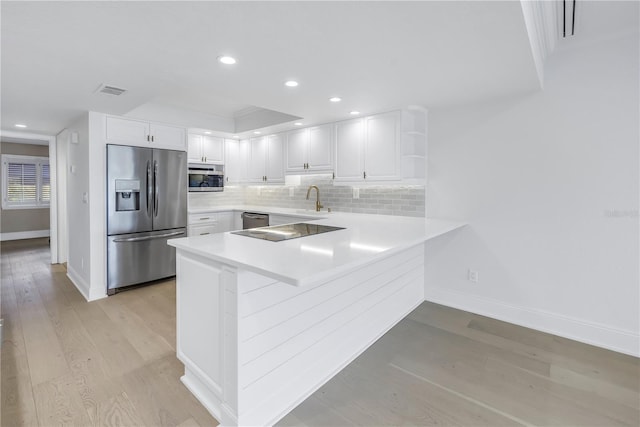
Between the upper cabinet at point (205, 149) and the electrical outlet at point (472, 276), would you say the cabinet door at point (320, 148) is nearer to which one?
the upper cabinet at point (205, 149)

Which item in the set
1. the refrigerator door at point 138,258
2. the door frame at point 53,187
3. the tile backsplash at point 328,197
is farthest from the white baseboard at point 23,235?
the refrigerator door at point 138,258

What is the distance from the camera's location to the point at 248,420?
1.67 m

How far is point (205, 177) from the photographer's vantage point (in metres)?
4.98

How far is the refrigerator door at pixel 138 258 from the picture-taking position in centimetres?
382

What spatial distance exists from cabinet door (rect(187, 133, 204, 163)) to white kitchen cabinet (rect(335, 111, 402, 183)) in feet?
7.56

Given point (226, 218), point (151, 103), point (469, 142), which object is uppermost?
point (151, 103)

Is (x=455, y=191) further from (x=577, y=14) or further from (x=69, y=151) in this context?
(x=69, y=151)

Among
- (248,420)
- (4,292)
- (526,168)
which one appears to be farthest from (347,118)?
(4,292)

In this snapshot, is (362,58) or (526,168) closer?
(362,58)

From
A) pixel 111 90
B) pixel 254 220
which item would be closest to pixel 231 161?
pixel 254 220

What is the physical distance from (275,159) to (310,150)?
2.60 feet

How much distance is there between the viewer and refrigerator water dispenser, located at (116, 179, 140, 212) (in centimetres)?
383

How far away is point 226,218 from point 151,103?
6.37 ft

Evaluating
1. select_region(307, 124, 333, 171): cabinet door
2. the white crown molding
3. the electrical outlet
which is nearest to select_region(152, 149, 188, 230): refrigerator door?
select_region(307, 124, 333, 171): cabinet door
